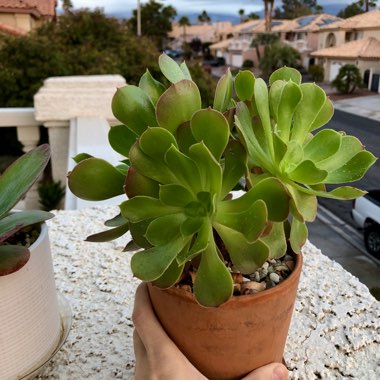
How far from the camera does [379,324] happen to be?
2.58 ft

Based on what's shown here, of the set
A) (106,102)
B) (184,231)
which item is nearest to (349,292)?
(184,231)

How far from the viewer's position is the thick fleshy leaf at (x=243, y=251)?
0.43m

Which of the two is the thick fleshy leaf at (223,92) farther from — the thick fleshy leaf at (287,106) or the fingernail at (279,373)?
the fingernail at (279,373)

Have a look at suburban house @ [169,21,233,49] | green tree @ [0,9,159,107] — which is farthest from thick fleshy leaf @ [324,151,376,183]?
suburban house @ [169,21,233,49]

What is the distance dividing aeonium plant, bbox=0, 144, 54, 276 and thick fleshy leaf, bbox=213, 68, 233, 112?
22 cm

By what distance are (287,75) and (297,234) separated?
18 cm

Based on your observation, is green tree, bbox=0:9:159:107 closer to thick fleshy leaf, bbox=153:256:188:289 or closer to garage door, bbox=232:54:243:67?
thick fleshy leaf, bbox=153:256:188:289

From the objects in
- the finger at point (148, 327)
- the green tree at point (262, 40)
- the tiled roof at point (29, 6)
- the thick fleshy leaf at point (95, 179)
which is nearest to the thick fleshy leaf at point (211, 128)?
the thick fleshy leaf at point (95, 179)

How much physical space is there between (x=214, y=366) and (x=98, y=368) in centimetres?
27

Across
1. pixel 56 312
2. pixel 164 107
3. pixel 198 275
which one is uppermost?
pixel 164 107

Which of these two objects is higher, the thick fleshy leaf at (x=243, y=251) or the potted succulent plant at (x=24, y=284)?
the thick fleshy leaf at (x=243, y=251)

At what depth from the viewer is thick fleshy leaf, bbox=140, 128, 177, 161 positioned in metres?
0.43

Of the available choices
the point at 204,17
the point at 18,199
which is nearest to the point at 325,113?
the point at 18,199

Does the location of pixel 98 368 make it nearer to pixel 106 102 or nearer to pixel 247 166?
pixel 247 166
